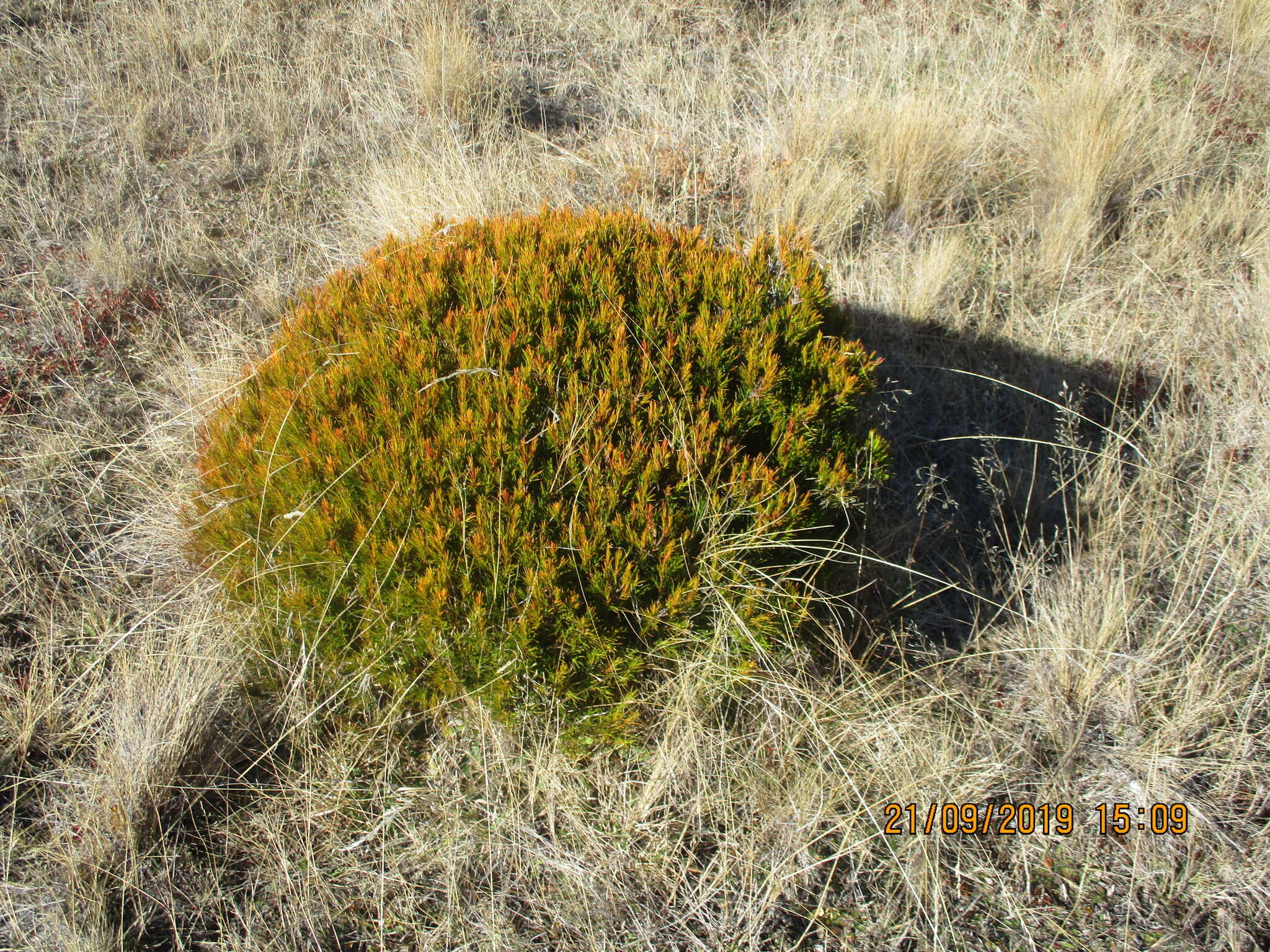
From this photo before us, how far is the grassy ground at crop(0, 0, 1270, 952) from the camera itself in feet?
7.77

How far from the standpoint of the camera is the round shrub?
2.41 metres

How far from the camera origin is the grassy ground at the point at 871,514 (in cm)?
237

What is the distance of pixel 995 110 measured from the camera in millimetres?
5551

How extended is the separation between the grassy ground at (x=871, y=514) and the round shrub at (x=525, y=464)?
307mm

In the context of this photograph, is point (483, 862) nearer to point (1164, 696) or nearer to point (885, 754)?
point (885, 754)

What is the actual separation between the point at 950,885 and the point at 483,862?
4.58 feet

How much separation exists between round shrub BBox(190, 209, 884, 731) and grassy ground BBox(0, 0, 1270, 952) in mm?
307

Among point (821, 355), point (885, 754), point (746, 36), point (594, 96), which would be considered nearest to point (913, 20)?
point (746, 36)
